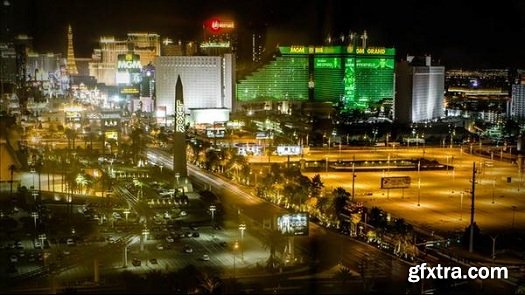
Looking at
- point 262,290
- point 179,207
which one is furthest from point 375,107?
point 262,290

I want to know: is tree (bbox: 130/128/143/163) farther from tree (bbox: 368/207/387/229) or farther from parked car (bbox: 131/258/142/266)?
parked car (bbox: 131/258/142/266)

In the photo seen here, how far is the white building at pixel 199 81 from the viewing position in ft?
118

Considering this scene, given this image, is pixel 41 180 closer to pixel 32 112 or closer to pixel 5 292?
pixel 5 292

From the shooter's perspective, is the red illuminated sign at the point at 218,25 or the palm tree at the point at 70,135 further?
the red illuminated sign at the point at 218,25

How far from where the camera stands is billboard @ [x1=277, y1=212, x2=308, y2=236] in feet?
35.8

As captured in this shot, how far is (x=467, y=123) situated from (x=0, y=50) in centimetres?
2414

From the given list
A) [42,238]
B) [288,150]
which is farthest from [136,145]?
[42,238]

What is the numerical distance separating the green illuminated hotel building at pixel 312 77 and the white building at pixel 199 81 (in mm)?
1504

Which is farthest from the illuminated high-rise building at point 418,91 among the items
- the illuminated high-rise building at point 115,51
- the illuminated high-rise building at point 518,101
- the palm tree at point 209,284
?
the palm tree at point 209,284

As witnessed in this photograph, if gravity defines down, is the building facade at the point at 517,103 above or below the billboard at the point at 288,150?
above

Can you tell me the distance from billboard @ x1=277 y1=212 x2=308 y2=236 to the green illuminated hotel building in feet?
87.0

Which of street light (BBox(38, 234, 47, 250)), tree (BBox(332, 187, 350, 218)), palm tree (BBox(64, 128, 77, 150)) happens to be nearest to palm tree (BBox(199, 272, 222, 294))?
street light (BBox(38, 234, 47, 250))

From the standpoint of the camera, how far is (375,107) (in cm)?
3866

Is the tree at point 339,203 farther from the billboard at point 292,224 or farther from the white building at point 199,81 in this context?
the white building at point 199,81
